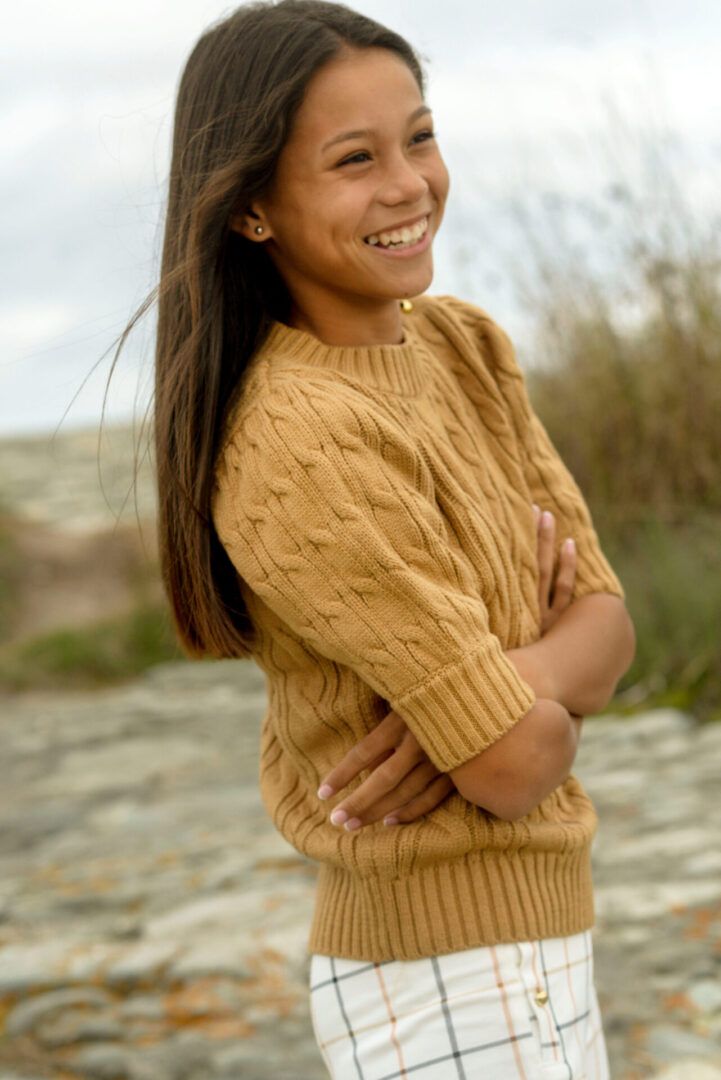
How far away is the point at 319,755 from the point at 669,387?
4.24 meters

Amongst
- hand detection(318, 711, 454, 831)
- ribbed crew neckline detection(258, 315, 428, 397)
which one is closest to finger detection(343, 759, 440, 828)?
hand detection(318, 711, 454, 831)

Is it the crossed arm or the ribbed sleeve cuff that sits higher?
the ribbed sleeve cuff

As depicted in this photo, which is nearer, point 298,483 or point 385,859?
point 298,483

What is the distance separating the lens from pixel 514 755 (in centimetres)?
143

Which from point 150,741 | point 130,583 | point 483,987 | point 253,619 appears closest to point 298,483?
point 253,619

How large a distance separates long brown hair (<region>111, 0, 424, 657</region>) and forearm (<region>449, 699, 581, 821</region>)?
38 cm

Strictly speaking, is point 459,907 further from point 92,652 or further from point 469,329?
point 92,652

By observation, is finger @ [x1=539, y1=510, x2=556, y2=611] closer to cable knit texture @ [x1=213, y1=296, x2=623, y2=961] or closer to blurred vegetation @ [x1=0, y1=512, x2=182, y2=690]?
cable knit texture @ [x1=213, y1=296, x2=623, y2=961]

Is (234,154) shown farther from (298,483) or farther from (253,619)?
(253,619)

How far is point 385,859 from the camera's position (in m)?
1.53

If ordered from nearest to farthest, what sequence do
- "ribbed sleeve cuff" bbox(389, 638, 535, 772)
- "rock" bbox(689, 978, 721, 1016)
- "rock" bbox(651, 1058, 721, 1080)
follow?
"ribbed sleeve cuff" bbox(389, 638, 535, 772)
"rock" bbox(651, 1058, 721, 1080)
"rock" bbox(689, 978, 721, 1016)

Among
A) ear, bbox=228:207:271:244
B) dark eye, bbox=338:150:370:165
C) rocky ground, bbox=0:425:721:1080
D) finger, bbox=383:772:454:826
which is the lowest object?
rocky ground, bbox=0:425:721:1080

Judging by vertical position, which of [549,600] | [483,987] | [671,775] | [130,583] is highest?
[549,600]

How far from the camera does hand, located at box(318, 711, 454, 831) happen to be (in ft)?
4.86
